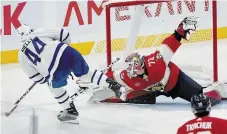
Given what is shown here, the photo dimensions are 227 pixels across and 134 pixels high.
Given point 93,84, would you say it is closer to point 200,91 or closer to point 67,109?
point 67,109

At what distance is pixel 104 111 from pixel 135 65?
10.9 inches

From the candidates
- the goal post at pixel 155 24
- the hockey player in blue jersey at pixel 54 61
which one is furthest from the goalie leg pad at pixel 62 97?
the goal post at pixel 155 24

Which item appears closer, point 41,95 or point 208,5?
point 41,95

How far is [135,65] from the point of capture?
3.16m

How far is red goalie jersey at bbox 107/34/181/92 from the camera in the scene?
3.14 metres

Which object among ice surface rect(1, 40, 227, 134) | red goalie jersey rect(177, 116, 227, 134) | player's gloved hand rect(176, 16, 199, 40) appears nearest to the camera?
red goalie jersey rect(177, 116, 227, 134)

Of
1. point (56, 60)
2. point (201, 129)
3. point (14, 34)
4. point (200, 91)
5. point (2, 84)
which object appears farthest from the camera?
point (14, 34)

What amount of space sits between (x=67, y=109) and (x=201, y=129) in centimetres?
113

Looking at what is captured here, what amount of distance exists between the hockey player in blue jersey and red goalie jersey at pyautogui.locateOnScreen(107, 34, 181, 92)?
162mm

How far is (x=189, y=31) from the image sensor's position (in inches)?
122

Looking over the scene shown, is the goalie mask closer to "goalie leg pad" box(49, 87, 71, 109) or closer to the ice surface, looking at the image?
the ice surface

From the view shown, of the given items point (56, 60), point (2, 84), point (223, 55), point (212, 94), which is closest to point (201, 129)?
point (56, 60)

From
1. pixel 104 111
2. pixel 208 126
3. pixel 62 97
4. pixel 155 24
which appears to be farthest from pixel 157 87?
pixel 155 24

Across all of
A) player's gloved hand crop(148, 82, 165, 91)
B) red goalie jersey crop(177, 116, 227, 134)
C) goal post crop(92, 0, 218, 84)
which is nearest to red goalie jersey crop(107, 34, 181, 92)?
player's gloved hand crop(148, 82, 165, 91)
